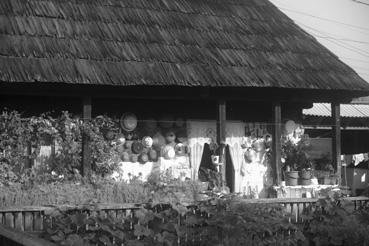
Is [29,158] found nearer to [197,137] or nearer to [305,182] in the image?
[197,137]

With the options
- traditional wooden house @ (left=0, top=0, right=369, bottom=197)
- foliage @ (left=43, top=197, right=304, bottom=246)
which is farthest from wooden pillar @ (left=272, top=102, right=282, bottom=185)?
foliage @ (left=43, top=197, right=304, bottom=246)

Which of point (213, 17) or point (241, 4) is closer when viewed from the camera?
point (213, 17)

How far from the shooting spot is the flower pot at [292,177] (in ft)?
41.8

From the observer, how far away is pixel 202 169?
12.7m

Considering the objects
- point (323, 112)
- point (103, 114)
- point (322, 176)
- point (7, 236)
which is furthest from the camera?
point (323, 112)

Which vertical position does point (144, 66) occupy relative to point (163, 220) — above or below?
above

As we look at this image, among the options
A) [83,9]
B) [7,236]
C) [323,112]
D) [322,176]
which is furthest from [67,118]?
[323,112]

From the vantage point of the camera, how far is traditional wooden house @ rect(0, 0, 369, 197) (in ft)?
35.4

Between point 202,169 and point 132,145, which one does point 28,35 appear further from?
point 202,169

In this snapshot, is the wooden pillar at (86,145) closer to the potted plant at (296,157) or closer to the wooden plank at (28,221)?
the wooden plank at (28,221)

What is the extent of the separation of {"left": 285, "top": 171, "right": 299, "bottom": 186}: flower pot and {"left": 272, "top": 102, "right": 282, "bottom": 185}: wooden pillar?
0.89ft

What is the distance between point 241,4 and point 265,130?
342 cm

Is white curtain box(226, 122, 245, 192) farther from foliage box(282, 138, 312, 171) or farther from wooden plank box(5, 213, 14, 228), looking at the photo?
wooden plank box(5, 213, 14, 228)

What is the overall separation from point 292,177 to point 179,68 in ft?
11.5
